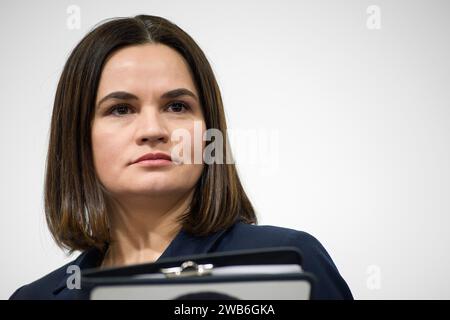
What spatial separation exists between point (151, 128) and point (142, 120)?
0.09 feet

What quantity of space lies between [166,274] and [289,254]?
0.38ft

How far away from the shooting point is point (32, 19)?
1.39m

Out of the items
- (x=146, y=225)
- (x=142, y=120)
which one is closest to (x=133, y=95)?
(x=142, y=120)

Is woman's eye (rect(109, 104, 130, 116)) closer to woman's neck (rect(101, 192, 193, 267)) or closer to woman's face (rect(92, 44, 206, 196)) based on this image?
woman's face (rect(92, 44, 206, 196))

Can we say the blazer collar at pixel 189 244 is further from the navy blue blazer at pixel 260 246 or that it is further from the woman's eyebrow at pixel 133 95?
the woman's eyebrow at pixel 133 95

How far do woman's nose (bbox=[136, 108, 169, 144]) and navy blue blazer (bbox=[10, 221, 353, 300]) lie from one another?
6.0 inches

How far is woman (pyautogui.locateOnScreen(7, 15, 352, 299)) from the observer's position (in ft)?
2.34

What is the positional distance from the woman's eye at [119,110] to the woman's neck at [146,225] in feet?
Result: 0.41

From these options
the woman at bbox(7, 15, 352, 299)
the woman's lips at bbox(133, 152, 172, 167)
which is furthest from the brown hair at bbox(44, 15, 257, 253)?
the woman's lips at bbox(133, 152, 172, 167)

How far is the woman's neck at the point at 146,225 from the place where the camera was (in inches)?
30.6

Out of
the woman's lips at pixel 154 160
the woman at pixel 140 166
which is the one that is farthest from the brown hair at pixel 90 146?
the woman's lips at pixel 154 160
